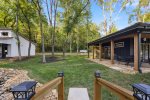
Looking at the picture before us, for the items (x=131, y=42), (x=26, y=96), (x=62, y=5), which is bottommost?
(x=26, y=96)

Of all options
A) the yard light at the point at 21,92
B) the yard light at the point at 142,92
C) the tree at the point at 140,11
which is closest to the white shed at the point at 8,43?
the tree at the point at 140,11

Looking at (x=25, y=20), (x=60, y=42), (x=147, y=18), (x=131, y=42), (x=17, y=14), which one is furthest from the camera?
(x=60, y=42)

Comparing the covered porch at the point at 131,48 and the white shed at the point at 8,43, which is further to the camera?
the white shed at the point at 8,43

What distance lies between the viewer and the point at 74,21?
30.9 metres

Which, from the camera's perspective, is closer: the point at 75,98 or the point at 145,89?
the point at 145,89

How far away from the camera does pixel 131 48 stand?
2009 centimetres

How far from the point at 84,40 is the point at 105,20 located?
1547cm

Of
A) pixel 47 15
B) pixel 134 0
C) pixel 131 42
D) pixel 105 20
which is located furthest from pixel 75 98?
pixel 105 20

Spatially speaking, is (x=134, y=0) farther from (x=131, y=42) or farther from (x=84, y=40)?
(x=84, y=40)

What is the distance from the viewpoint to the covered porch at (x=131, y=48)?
44.0ft

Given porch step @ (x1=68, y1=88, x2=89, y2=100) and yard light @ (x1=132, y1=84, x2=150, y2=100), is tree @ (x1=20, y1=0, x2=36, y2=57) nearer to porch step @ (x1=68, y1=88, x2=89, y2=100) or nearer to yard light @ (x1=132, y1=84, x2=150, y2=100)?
porch step @ (x1=68, y1=88, x2=89, y2=100)

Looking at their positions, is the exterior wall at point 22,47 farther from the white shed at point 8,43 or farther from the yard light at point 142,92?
the yard light at point 142,92

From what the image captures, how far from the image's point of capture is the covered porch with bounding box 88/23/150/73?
13414 millimetres

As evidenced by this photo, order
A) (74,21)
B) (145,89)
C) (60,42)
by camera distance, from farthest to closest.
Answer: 1. (60,42)
2. (74,21)
3. (145,89)
